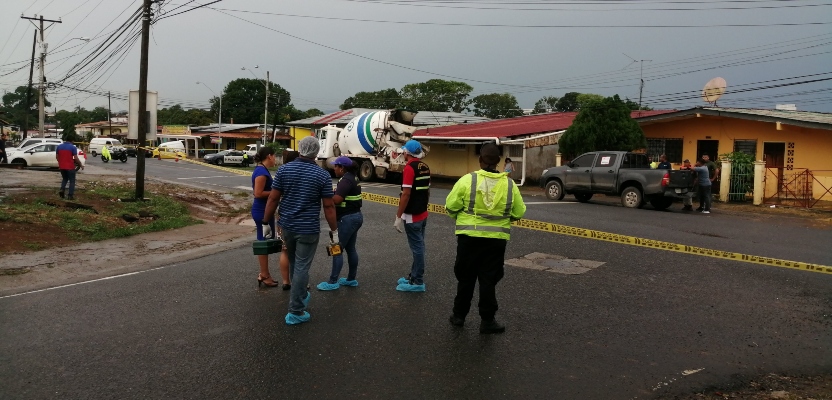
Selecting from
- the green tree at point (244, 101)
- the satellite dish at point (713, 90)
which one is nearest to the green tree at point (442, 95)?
the green tree at point (244, 101)

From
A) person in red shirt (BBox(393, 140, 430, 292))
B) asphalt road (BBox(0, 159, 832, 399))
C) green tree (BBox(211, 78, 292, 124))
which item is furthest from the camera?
green tree (BBox(211, 78, 292, 124))

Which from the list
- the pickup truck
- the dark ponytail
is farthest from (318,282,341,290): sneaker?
the pickup truck

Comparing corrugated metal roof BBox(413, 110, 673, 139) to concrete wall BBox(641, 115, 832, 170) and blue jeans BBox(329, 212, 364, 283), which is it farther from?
blue jeans BBox(329, 212, 364, 283)

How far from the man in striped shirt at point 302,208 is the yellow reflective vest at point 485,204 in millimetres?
1285

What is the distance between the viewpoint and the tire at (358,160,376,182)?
29.6 meters

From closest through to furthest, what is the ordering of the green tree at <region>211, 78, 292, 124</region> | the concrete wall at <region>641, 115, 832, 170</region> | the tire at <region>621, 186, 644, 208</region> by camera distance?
the tire at <region>621, 186, 644, 208</region> → the concrete wall at <region>641, 115, 832, 170</region> → the green tree at <region>211, 78, 292, 124</region>

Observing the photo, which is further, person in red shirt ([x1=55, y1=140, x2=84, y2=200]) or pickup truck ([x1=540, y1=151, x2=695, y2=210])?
pickup truck ([x1=540, y1=151, x2=695, y2=210])

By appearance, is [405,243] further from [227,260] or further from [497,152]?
[497,152]

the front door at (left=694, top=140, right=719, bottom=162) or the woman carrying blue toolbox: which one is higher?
the front door at (left=694, top=140, right=719, bottom=162)

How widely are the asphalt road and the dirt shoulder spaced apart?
1.17 m

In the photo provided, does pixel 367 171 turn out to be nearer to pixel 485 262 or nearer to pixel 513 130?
pixel 513 130

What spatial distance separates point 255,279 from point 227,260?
1772mm

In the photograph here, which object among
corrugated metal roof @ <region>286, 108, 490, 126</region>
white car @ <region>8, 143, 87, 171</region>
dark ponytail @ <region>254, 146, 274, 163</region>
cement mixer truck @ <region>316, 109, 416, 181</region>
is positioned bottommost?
white car @ <region>8, 143, 87, 171</region>

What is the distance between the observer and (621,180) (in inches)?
775
